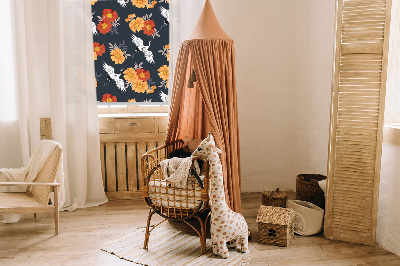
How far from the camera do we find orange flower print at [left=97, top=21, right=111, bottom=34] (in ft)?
12.9

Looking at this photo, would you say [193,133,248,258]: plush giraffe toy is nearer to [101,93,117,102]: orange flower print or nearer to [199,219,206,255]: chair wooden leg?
[199,219,206,255]: chair wooden leg

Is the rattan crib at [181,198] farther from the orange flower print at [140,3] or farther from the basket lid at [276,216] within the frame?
the orange flower print at [140,3]

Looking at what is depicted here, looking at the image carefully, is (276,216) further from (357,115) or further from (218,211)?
(357,115)

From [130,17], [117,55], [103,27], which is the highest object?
[130,17]

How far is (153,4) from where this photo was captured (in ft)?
12.9

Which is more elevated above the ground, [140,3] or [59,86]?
[140,3]

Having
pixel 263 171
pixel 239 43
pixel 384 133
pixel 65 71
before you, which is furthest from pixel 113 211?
pixel 384 133

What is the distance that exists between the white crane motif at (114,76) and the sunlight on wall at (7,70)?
938 millimetres

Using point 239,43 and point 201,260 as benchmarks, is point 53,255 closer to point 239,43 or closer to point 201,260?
point 201,260

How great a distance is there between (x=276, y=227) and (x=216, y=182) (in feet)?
2.20

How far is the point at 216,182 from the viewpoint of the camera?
2451mm

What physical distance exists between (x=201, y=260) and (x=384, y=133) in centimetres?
165

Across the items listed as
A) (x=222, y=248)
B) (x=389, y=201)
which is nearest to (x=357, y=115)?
(x=389, y=201)

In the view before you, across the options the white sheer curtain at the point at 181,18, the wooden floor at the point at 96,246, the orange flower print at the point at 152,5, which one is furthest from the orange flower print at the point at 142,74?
the wooden floor at the point at 96,246
